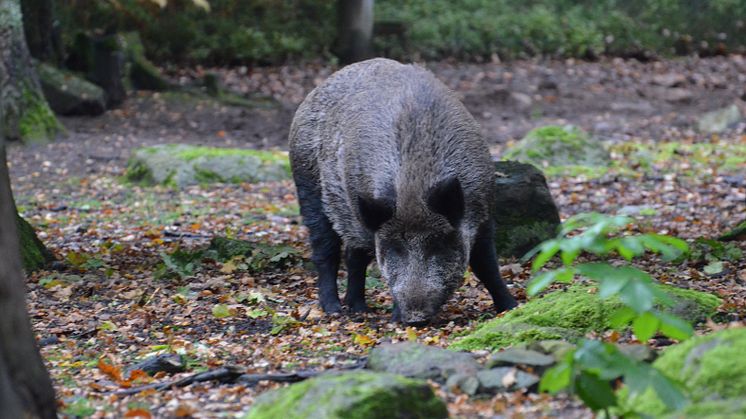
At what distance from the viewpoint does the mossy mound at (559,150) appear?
13.7m

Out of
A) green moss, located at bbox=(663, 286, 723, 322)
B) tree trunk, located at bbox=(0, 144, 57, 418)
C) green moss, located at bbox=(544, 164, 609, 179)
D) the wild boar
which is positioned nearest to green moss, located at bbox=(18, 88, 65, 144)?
green moss, located at bbox=(544, 164, 609, 179)

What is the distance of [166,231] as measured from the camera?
10.5 meters

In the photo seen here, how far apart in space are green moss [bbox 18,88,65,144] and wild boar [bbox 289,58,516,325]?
8.73 meters

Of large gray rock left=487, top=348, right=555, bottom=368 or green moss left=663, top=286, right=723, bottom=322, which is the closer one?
large gray rock left=487, top=348, right=555, bottom=368

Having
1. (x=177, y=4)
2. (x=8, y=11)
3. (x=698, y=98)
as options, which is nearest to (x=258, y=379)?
(x=8, y=11)

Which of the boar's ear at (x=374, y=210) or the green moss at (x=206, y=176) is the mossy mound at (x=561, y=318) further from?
the green moss at (x=206, y=176)

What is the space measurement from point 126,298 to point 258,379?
2.90 meters

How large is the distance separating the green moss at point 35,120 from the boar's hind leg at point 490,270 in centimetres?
995

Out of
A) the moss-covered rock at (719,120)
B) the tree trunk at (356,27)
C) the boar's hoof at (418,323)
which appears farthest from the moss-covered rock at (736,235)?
the tree trunk at (356,27)

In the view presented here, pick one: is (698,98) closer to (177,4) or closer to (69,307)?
(177,4)

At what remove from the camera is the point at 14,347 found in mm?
4133

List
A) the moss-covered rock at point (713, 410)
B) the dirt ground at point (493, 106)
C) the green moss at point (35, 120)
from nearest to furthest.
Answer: the moss-covered rock at point (713, 410), the green moss at point (35, 120), the dirt ground at point (493, 106)

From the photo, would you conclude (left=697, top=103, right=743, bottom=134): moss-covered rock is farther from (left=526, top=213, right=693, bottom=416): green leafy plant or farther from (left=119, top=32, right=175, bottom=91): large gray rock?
(left=526, top=213, right=693, bottom=416): green leafy plant

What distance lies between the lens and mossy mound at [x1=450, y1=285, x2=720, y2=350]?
18.5ft
